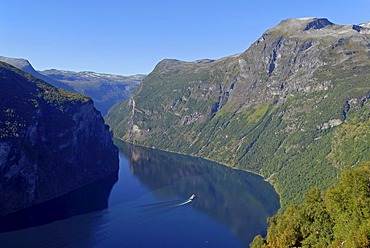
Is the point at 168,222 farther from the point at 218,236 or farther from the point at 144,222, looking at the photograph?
the point at 218,236

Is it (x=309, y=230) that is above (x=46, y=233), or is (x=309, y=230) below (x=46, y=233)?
above

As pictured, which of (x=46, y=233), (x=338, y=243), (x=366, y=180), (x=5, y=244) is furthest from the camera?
(x=46, y=233)

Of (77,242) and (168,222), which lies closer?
(77,242)

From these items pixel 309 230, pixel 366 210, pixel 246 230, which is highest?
pixel 366 210

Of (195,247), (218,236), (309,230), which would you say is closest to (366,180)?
(309,230)

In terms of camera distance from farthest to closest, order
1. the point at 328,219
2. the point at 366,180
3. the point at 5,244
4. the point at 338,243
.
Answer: the point at 5,244 < the point at 328,219 < the point at 366,180 < the point at 338,243

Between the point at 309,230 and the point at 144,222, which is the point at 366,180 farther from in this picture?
the point at 144,222
